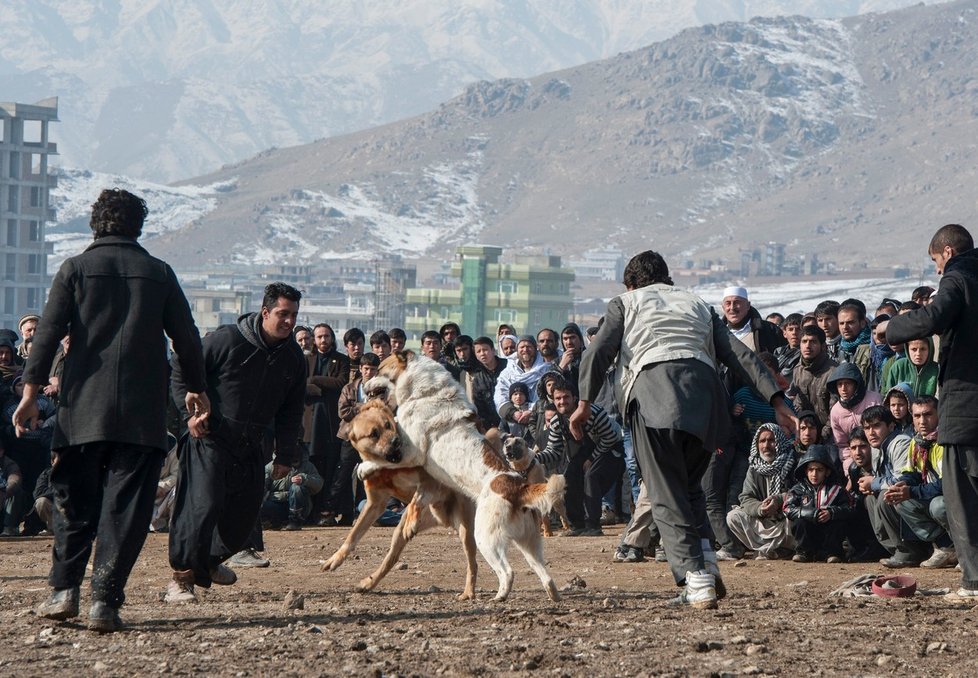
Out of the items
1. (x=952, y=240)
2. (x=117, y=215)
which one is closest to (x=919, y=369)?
(x=952, y=240)

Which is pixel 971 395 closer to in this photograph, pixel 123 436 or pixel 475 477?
pixel 475 477

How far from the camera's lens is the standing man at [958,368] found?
327 inches

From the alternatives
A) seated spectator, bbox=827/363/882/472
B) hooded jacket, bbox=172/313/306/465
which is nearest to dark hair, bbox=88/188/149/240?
hooded jacket, bbox=172/313/306/465

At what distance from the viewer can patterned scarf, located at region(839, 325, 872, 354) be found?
44.8 ft

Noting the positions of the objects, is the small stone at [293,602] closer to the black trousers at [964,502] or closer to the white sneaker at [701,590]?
the white sneaker at [701,590]

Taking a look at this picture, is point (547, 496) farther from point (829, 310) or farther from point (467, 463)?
point (829, 310)

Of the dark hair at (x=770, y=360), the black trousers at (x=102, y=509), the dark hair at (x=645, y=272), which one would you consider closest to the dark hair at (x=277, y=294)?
the black trousers at (x=102, y=509)

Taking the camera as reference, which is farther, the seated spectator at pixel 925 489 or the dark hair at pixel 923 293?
the dark hair at pixel 923 293

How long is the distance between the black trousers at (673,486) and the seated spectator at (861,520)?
11.5 ft

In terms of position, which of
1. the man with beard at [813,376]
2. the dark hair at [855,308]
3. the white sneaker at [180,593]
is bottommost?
the white sneaker at [180,593]

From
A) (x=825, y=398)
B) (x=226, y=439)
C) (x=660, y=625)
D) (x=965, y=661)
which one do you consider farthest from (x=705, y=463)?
(x=825, y=398)

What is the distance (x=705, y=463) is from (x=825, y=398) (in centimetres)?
456

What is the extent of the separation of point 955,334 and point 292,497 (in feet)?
25.8

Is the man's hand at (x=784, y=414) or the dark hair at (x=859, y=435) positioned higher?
the man's hand at (x=784, y=414)
